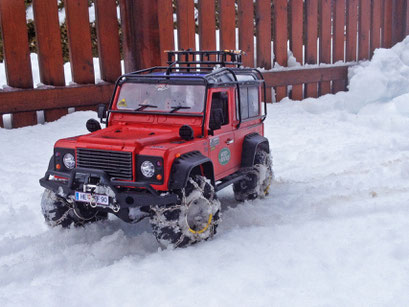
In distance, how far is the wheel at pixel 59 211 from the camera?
15.2 feet

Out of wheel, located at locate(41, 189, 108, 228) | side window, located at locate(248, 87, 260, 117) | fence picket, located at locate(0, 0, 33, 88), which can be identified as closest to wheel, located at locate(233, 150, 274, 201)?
side window, located at locate(248, 87, 260, 117)

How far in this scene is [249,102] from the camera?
5.67m

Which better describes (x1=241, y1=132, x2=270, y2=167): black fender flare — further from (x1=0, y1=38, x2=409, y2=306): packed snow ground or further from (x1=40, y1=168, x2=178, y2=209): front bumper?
(x1=40, y1=168, x2=178, y2=209): front bumper

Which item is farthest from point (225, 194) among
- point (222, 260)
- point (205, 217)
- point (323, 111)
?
point (323, 111)

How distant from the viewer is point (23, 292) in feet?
11.5

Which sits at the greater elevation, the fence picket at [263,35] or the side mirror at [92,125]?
the fence picket at [263,35]

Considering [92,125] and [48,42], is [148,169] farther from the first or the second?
[48,42]

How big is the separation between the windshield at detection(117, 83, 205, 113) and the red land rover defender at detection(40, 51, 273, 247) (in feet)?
0.03

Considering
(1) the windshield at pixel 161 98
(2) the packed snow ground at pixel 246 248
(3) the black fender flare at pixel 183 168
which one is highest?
(1) the windshield at pixel 161 98

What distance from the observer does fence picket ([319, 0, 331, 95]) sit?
1180 centimetres

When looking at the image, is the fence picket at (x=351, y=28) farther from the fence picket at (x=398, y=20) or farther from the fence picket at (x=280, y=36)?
the fence picket at (x=280, y=36)

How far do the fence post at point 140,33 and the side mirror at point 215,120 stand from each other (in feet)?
12.8

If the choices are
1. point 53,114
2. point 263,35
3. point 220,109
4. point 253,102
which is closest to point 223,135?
point 220,109

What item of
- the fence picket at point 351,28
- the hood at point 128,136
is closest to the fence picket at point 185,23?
the hood at point 128,136
